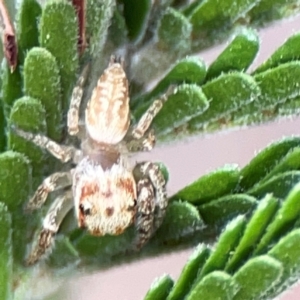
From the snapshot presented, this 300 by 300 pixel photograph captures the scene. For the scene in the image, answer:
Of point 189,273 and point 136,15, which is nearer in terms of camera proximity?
point 189,273

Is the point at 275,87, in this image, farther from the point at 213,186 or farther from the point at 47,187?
the point at 47,187

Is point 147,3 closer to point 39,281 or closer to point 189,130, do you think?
point 189,130

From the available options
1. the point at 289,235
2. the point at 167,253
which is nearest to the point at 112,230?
the point at 167,253

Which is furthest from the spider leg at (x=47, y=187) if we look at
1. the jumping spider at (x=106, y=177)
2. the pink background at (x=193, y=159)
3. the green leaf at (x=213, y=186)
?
the pink background at (x=193, y=159)

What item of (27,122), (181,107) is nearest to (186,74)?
(181,107)

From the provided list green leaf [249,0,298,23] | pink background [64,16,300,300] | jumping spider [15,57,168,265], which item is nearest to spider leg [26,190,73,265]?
jumping spider [15,57,168,265]

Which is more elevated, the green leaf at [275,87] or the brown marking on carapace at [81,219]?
the green leaf at [275,87]

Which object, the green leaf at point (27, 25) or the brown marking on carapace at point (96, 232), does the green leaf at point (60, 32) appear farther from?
the brown marking on carapace at point (96, 232)
